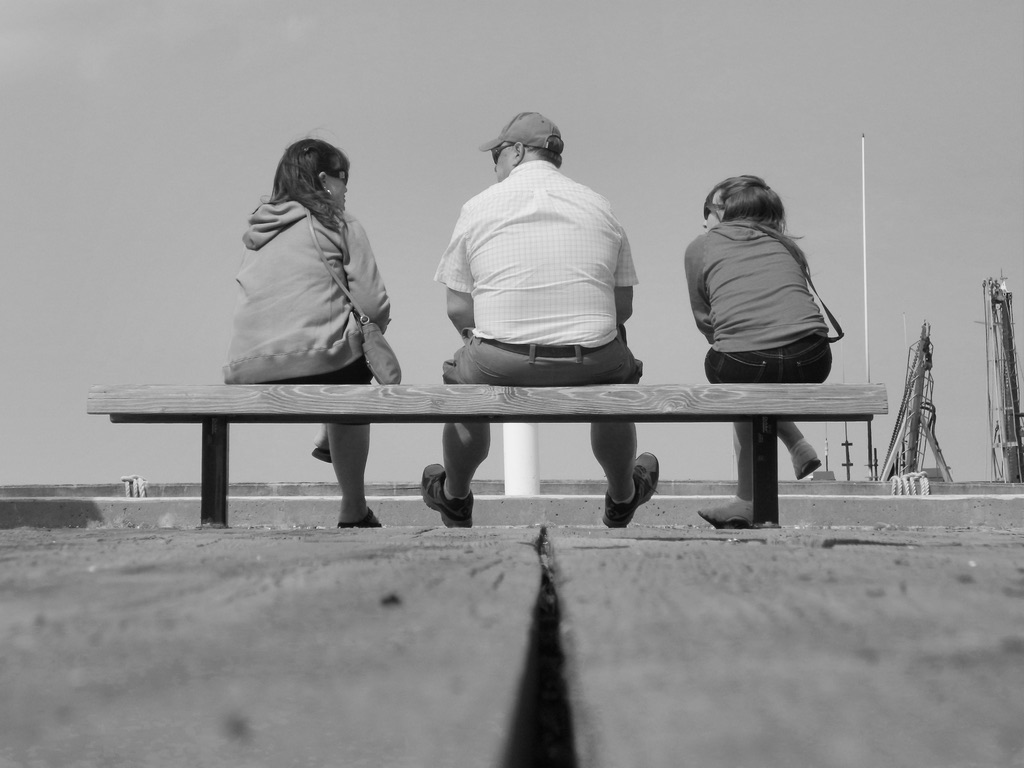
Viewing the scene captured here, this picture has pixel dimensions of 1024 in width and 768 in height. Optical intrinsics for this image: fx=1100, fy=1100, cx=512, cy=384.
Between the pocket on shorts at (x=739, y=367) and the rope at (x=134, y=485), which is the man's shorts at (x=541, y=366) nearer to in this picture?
the pocket on shorts at (x=739, y=367)

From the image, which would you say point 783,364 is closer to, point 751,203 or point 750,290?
point 750,290

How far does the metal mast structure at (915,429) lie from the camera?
50.3m

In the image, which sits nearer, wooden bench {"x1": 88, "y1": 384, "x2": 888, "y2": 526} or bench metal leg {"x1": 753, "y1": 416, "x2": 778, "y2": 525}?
wooden bench {"x1": 88, "y1": 384, "x2": 888, "y2": 526}

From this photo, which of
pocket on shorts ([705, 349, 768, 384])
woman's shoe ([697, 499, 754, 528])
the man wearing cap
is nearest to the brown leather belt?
the man wearing cap

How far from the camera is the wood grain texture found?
138 inches

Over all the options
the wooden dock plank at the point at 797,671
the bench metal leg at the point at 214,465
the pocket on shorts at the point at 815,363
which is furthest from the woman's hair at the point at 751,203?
the wooden dock plank at the point at 797,671

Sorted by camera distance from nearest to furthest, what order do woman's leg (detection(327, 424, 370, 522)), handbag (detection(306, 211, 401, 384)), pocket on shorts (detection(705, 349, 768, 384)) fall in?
handbag (detection(306, 211, 401, 384)) < pocket on shorts (detection(705, 349, 768, 384)) < woman's leg (detection(327, 424, 370, 522))

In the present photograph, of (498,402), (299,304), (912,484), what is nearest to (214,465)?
(299,304)

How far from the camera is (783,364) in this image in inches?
156

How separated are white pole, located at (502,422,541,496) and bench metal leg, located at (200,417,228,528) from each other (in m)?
6.10

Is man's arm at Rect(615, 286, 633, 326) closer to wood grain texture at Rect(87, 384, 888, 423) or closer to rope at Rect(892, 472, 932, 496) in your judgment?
wood grain texture at Rect(87, 384, 888, 423)

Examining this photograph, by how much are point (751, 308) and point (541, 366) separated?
905 mm

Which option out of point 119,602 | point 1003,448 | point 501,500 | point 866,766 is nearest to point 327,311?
point 501,500

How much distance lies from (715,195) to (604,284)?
94 cm
